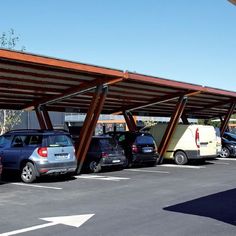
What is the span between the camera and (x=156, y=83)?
56.0ft

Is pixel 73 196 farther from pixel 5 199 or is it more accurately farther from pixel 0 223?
pixel 0 223

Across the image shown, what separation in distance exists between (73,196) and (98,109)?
6253mm

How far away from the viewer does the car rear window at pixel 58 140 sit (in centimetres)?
1307

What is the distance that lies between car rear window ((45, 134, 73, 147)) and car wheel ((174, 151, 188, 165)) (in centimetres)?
768

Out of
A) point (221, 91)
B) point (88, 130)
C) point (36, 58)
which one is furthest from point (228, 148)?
point (36, 58)

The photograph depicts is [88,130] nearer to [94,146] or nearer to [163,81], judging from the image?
[94,146]

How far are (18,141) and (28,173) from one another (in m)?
1.27

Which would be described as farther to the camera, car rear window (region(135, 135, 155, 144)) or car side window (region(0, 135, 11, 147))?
car rear window (region(135, 135, 155, 144))

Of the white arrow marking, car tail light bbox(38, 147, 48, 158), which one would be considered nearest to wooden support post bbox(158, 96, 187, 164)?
car tail light bbox(38, 147, 48, 158)

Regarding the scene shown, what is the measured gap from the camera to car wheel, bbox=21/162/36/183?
12791 mm

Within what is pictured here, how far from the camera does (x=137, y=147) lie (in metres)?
17.9

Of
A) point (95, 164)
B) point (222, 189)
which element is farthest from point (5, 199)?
point (95, 164)

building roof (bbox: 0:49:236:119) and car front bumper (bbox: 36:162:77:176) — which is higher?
building roof (bbox: 0:49:236:119)

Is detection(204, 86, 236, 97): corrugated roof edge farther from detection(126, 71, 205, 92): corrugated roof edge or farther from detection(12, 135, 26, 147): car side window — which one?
detection(12, 135, 26, 147): car side window
